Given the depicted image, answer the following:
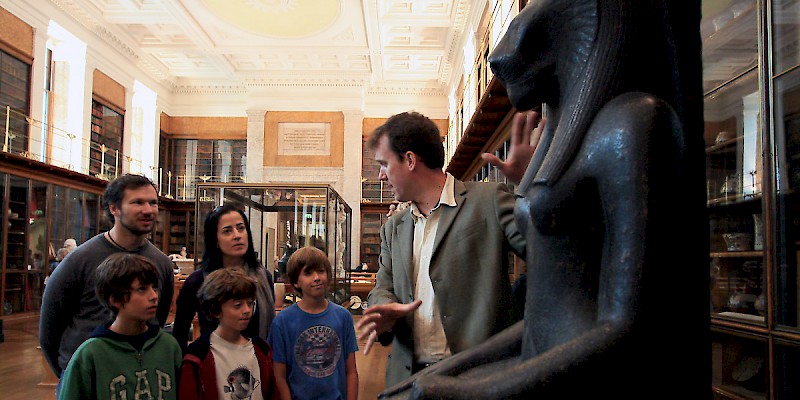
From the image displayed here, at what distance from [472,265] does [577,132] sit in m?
0.84

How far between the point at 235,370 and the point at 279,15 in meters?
14.8

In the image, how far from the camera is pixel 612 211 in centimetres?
80

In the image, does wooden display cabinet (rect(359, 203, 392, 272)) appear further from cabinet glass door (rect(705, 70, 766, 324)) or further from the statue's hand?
the statue's hand

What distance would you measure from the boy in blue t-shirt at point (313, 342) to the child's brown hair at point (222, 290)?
0.40m

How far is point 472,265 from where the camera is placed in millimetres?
1640

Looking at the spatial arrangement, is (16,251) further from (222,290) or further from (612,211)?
(612,211)

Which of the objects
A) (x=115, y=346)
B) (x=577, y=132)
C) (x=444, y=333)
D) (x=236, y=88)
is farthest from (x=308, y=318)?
(x=236, y=88)

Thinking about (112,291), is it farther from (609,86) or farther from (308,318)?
(609,86)

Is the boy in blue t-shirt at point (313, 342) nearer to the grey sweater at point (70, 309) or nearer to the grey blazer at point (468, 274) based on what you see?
the grey sweater at point (70, 309)

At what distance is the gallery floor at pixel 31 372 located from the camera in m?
5.54

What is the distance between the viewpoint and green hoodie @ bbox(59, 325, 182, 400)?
7.23 feet

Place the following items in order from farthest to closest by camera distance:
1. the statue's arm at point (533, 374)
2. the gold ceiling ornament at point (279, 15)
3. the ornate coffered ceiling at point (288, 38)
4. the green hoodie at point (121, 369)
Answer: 1. the ornate coffered ceiling at point (288, 38)
2. the gold ceiling ornament at point (279, 15)
3. the green hoodie at point (121, 369)
4. the statue's arm at point (533, 374)

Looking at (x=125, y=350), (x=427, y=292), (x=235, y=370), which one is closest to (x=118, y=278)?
(x=125, y=350)

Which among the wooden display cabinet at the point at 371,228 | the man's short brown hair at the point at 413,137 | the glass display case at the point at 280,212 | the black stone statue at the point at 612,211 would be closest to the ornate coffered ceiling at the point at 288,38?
the wooden display cabinet at the point at 371,228
